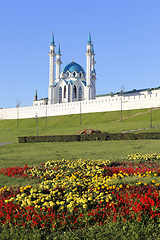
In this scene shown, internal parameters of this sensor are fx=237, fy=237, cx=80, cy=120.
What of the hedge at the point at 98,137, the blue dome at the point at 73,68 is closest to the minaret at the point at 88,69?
the blue dome at the point at 73,68

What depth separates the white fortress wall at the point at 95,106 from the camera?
7181 cm

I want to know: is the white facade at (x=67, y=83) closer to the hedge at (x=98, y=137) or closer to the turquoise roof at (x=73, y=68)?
the turquoise roof at (x=73, y=68)

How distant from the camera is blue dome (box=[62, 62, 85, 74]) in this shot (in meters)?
117

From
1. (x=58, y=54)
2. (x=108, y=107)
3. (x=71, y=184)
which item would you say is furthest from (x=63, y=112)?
(x=71, y=184)

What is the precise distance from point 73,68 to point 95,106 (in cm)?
4018

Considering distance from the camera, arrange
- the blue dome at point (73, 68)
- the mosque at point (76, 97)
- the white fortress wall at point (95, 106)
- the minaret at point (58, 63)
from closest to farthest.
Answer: the white fortress wall at point (95, 106), the mosque at point (76, 97), the minaret at point (58, 63), the blue dome at point (73, 68)

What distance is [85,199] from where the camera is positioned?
20.6ft

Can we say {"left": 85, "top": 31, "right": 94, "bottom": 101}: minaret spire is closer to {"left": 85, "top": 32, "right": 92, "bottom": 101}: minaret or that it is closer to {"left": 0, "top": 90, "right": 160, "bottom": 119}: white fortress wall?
{"left": 85, "top": 32, "right": 92, "bottom": 101}: minaret

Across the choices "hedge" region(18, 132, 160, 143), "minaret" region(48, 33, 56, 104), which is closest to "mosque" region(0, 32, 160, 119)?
"minaret" region(48, 33, 56, 104)

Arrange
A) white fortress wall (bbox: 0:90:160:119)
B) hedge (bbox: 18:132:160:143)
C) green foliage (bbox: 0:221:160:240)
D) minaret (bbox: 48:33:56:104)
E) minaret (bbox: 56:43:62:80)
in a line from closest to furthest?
green foliage (bbox: 0:221:160:240)
hedge (bbox: 18:132:160:143)
white fortress wall (bbox: 0:90:160:119)
minaret (bbox: 48:33:56:104)
minaret (bbox: 56:43:62:80)

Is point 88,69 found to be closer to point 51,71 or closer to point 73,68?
point 51,71

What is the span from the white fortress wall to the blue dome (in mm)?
28887

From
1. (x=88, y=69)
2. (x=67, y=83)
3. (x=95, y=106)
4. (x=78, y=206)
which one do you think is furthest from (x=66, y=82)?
(x=78, y=206)

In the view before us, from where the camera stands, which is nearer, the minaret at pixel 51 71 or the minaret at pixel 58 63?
the minaret at pixel 51 71
